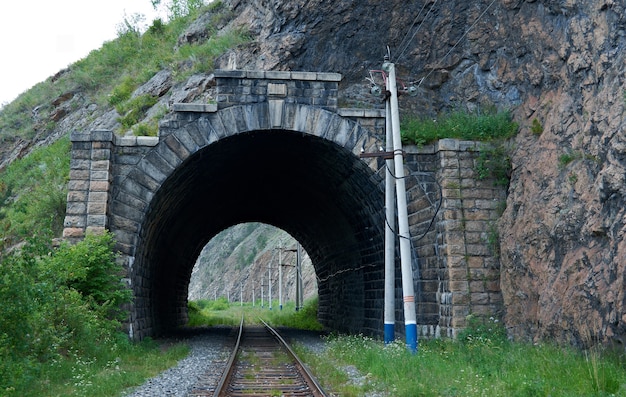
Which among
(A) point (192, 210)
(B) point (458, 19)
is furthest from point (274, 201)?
(B) point (458, 19)

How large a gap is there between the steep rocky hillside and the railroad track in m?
4.35

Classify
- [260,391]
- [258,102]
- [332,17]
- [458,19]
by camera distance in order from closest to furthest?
[260,391] → [258,102] → [458,19] → [332,17]

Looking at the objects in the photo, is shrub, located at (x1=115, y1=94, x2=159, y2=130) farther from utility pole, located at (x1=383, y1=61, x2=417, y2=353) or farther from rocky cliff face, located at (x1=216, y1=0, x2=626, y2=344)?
utility pole, located at (x1=383, y1=61, x2=417, y2=353)

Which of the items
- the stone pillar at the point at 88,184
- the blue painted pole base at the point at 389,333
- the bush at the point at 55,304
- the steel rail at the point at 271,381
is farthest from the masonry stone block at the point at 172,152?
the blue painted pole base at the point at 389,333

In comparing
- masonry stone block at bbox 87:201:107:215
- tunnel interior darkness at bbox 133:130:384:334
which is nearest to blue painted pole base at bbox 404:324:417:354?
tunnel interior darkness at bbox 133:130:384:334

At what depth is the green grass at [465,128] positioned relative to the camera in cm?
1352

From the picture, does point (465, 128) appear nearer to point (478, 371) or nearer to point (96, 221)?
point (478, 371)

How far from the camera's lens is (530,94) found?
12.8 m

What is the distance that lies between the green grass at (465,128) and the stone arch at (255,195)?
1025mm

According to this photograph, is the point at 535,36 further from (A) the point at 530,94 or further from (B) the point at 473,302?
(B) the point at 473,302

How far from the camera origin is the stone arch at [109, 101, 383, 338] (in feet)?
43.3

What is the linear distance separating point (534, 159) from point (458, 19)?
16.6ft

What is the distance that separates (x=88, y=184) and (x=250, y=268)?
62.9 m

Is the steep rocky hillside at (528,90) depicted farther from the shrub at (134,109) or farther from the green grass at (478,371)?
the green grass at (478,371)
